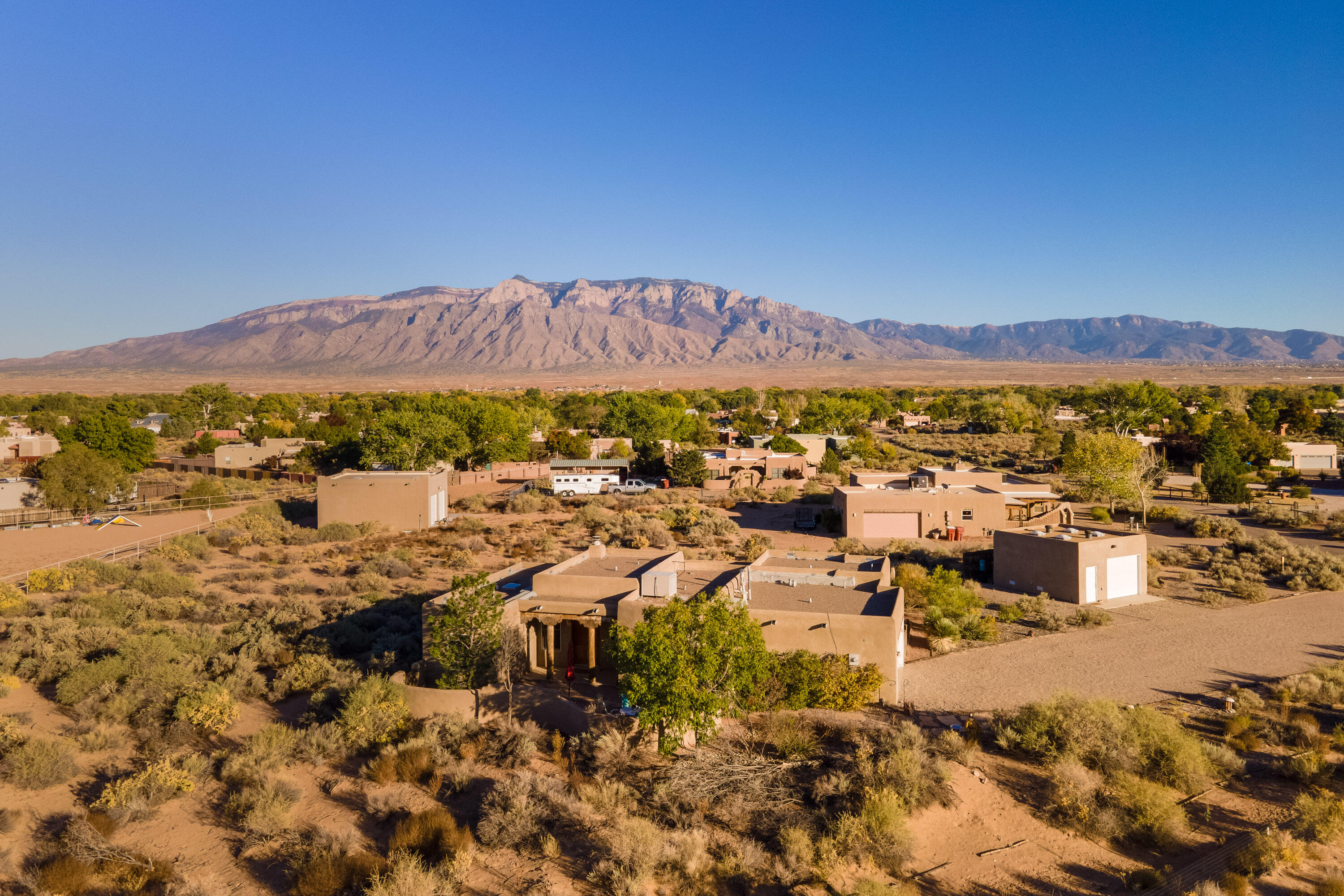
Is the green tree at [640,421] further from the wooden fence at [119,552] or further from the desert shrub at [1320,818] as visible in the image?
the desert shrub at [1320,818]

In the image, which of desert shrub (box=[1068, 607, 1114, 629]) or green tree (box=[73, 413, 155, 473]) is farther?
green tree (box=[73, 413, 155, 473])

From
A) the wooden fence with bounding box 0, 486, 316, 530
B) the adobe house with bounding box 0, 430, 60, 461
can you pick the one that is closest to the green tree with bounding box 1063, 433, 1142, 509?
the wooden fence with bounding box 0, 486, 316, 530

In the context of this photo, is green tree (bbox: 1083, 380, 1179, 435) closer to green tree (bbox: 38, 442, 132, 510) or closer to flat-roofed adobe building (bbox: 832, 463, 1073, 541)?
flat-roofed adobe building (bbox: 832, 463, 1073, 541)

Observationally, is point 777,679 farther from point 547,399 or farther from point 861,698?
point 547,399

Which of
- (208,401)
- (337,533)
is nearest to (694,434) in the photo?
(337,533)

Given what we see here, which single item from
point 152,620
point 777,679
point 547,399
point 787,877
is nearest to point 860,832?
point 787,877

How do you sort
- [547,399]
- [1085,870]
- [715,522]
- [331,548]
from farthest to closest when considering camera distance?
[547,399]
[715,522]
[331,548]
[1085,870]

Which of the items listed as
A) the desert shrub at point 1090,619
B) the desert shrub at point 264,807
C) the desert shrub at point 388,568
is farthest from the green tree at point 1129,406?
the desert shrub at point 264,807

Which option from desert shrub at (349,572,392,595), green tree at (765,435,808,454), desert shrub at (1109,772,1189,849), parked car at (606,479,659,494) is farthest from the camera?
green tree at (765,435,808,454)
